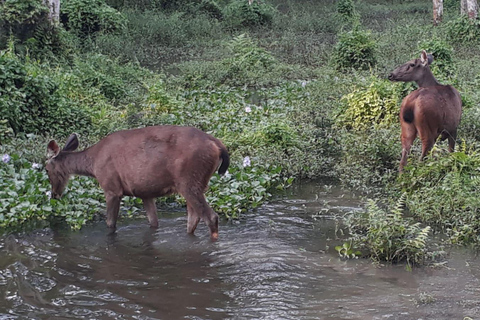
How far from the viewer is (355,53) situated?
17297 millimetres

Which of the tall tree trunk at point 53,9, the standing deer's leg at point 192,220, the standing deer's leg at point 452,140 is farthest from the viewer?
the tall tree trunk at point 53,9

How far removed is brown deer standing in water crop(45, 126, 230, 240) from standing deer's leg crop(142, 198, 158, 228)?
0.49 feet

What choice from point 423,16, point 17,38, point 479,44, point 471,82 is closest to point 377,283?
point 471,82

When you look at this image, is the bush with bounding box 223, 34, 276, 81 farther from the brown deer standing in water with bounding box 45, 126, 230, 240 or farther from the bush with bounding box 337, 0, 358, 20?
the bush with bounding box 337, 0, 358, 20

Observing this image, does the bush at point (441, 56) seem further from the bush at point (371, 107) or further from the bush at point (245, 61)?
the bush at point (245, 61)

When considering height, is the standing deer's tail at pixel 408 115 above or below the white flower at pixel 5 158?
above

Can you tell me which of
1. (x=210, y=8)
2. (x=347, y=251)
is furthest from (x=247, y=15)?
(x=347, y=251)

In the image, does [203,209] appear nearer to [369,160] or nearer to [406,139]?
[406,139]

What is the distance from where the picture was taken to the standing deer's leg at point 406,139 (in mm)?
9664

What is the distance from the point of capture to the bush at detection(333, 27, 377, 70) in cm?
1725

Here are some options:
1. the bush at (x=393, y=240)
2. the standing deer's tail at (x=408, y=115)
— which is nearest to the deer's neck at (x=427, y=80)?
the standing deer's tail at (x=408, y=115)

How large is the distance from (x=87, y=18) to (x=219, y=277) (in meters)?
17.3

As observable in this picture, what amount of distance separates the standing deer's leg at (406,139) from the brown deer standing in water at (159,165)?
3.12 meters

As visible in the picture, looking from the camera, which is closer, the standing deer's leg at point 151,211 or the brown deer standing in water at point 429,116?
the standing deer's leg at point 151,211
